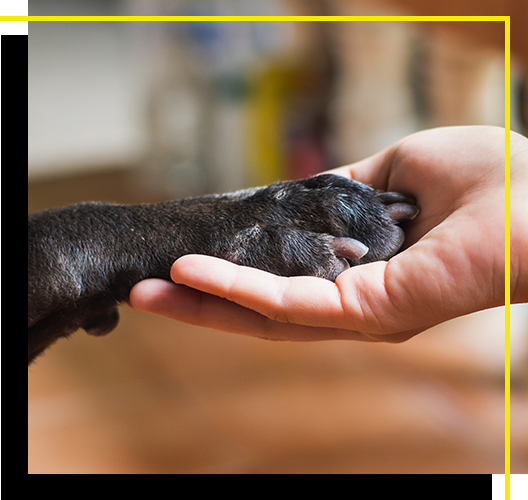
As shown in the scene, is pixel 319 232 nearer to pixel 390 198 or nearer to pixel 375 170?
pixel 390 198

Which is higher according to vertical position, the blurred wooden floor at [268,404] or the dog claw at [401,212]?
the dog claw at [401,212]

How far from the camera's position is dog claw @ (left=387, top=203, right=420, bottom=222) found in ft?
2.14

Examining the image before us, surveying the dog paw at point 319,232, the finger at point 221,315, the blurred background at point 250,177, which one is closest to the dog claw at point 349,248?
the dog paw at point 319,232

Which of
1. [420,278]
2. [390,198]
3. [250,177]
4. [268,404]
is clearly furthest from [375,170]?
[250,177]

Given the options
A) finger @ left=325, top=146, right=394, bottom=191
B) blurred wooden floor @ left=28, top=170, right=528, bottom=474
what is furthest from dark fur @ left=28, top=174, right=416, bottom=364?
blurred wooden floor @ left=28, top=170, right=528, bottom=474

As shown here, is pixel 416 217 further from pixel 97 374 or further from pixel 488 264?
pixel 97 374

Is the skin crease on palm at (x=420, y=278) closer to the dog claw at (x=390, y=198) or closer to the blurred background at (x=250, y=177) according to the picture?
the dog claw at (x=390, y=198)

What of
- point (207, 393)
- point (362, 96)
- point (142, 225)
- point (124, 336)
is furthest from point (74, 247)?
point (362, 96)

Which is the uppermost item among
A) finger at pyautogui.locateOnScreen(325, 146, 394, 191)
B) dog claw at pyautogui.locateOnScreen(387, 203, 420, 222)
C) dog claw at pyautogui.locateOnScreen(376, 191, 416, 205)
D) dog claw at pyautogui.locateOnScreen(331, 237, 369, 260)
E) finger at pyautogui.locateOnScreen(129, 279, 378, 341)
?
finger at pyautogui.locateOnScreen(325, 146, 394, 191)

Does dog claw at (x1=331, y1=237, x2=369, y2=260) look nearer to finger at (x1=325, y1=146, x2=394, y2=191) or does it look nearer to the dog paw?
the dog paw

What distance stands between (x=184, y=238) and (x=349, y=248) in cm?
21

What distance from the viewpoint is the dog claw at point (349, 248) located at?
0.61m

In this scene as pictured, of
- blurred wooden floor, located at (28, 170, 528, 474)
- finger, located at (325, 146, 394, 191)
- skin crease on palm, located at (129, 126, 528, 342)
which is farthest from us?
blurred wooden floor, located at (28, 170, 528, 474)

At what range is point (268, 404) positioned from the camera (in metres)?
1.56
